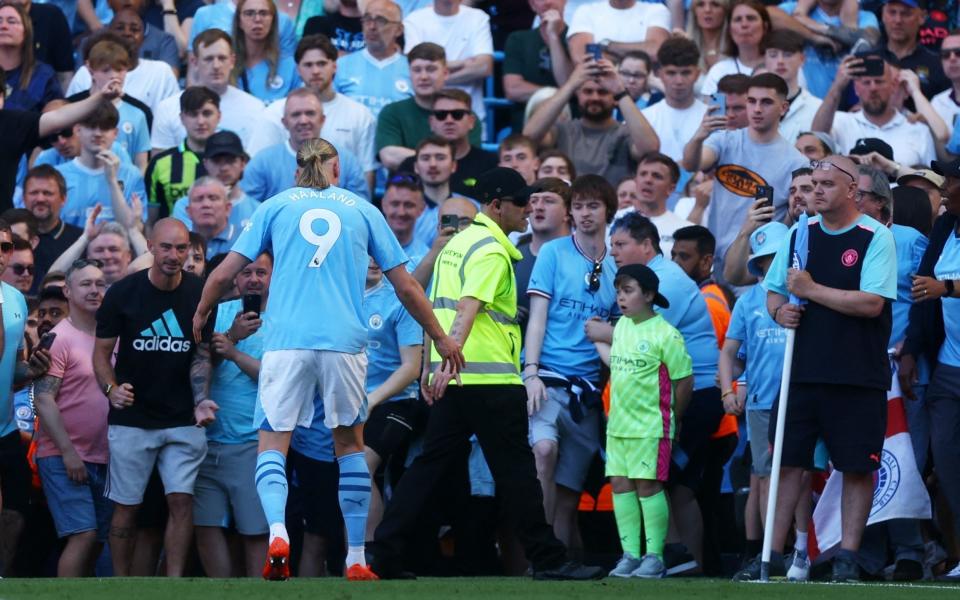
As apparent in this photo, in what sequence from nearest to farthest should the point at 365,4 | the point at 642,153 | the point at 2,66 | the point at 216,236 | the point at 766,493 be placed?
the point at 766,493, the point at 216,236, the point at 642,153, the point at 2,66, the point at 365,4

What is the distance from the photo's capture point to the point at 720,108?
12.3m

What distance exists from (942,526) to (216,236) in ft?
18.3

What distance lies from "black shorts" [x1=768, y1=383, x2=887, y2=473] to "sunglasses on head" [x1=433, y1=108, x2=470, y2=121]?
5136mm

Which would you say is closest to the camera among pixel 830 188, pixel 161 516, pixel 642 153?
pixel 830 188

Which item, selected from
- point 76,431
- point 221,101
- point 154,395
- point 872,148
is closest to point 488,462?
point 154,395

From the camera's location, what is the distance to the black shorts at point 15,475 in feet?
33.6

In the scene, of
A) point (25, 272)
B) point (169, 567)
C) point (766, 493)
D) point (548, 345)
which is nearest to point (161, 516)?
point (169, 567)

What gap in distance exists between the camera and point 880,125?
13.2m

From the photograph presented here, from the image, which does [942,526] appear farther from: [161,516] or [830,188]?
[161,516]

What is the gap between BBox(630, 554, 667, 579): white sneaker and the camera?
31.5 ft

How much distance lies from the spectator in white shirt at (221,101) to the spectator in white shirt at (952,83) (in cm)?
575

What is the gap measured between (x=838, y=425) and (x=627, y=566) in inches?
67.3

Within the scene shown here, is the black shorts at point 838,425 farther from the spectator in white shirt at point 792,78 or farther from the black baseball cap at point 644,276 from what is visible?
the spectator in white shirt at point 792,78

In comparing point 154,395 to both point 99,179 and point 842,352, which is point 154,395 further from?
point 842,352
